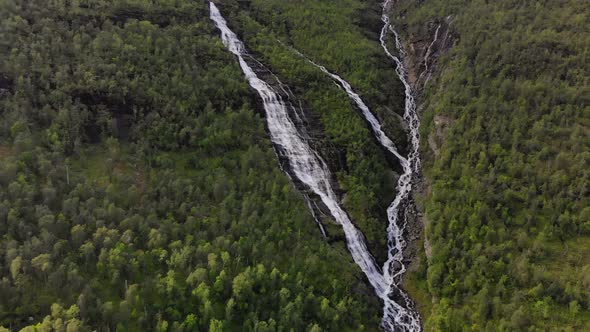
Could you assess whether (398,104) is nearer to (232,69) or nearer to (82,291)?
(232,69)

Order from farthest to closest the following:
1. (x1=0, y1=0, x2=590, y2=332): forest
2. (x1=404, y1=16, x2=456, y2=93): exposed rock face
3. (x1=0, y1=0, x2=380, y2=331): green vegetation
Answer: (x1=404, y1=16, x2=456, y2=93): exposed rock face, (x1=0, y1=0, x2=590, y2=332): forest, (x1=0, y1=0, x2=380, y2=331): green vegetation

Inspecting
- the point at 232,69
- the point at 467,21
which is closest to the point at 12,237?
the point at 232,69

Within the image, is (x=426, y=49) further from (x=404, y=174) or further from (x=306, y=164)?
(x=306, y=164)

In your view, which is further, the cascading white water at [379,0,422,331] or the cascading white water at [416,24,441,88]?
the cascading white water at [416,24,441,88]

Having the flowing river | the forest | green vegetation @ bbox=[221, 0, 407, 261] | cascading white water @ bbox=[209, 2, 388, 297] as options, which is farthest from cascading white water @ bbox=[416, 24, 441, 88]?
cascading white water @ bbox=[209, 2, 388, 297]

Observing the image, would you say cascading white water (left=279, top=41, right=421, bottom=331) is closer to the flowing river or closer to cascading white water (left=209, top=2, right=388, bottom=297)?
the flowing river

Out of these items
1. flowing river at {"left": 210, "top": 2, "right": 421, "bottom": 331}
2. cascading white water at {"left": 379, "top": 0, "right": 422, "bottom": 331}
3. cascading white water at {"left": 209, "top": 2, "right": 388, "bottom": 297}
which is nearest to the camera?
cascading white water at {"left": 379, "top": 0, "right": 422, "bottom": 331}
